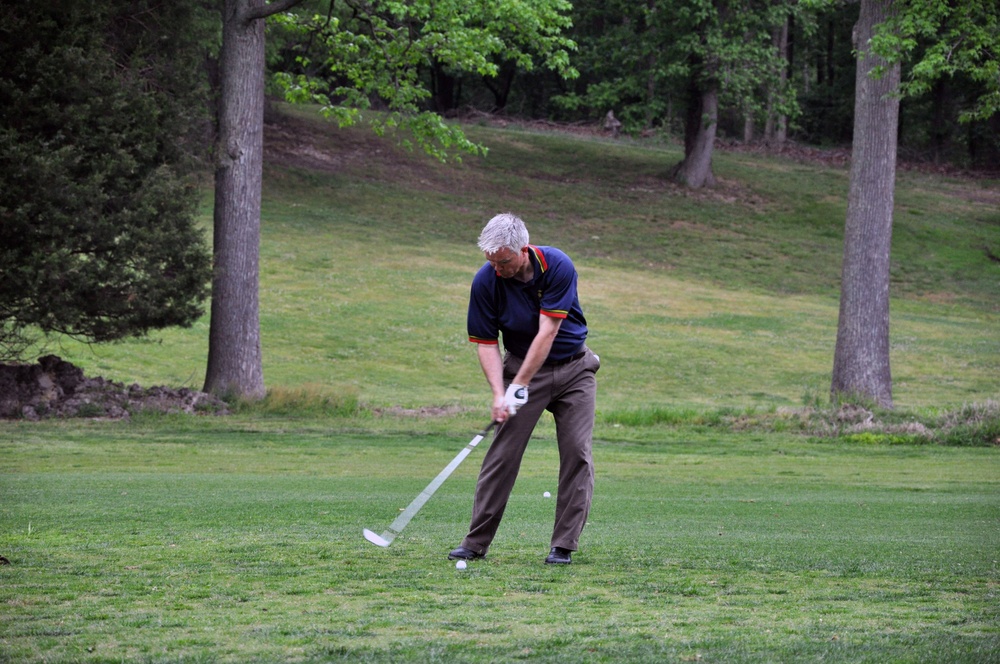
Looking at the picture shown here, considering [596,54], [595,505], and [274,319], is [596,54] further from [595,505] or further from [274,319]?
[595,505]

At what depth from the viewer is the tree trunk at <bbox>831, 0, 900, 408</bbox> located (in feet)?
62.4

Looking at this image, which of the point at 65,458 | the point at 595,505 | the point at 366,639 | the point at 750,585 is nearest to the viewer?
the point at 366,639

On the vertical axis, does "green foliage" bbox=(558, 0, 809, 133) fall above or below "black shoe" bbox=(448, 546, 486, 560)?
above

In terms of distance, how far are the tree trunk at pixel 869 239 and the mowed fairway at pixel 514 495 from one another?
35.9 inches

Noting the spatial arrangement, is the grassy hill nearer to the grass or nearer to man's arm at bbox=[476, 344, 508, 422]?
the grass

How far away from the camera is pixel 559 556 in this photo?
6469 mm

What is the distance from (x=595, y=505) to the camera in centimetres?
986

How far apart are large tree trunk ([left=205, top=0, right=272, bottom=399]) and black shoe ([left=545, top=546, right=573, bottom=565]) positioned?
12.1 metres

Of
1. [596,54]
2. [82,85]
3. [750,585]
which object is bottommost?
[750,585]

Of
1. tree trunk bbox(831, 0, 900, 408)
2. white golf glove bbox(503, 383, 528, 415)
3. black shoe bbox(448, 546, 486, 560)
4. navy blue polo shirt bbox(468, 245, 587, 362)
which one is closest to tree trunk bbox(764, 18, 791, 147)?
tree trunk bbox(831, 0, 900, 408)

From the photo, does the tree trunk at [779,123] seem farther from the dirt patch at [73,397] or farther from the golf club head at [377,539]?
the golf club head at [377,539]

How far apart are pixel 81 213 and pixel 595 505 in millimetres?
9243

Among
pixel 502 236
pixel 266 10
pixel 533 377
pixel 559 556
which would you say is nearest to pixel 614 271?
pixel 266 10

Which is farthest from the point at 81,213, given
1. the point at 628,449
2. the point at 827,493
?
the point at 827,493
